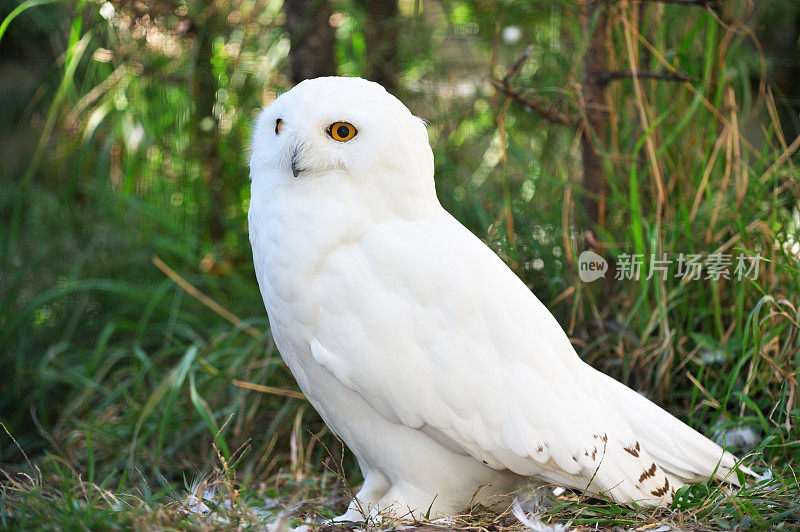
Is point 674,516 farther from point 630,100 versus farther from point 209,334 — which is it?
point 209,334

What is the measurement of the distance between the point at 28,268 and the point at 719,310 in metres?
2.90

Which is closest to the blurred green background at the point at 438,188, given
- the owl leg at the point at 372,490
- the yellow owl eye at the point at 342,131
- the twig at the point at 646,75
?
the twig at the point at 646,75

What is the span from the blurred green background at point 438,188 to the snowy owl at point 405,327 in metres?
0.41

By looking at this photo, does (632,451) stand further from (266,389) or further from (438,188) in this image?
(438,188)

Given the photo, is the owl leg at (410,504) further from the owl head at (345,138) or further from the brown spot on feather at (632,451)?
the owl head at (345,138)

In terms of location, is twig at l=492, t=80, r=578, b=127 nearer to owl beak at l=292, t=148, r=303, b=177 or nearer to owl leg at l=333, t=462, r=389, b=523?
owl beak at l=292, t=148, r=303, b=177

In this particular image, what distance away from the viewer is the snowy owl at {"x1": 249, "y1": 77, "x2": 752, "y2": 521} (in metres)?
1.83

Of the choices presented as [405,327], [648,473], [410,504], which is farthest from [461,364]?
[648,473]

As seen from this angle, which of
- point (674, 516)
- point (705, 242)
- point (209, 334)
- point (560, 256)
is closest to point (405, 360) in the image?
point (674, 516)

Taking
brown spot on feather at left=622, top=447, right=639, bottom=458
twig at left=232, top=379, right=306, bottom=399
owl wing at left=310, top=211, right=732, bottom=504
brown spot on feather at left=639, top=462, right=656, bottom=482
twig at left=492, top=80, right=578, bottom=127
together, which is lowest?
twig at left=232, top=379, right=306, bottom=399

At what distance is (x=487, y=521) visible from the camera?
1912 mm

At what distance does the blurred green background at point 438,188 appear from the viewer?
8.51 feet

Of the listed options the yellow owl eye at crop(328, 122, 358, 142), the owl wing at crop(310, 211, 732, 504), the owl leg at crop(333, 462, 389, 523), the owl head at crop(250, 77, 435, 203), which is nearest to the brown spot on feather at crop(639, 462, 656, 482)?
the owl wing at crop(310, 211, 732, 504)

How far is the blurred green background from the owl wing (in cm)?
46
